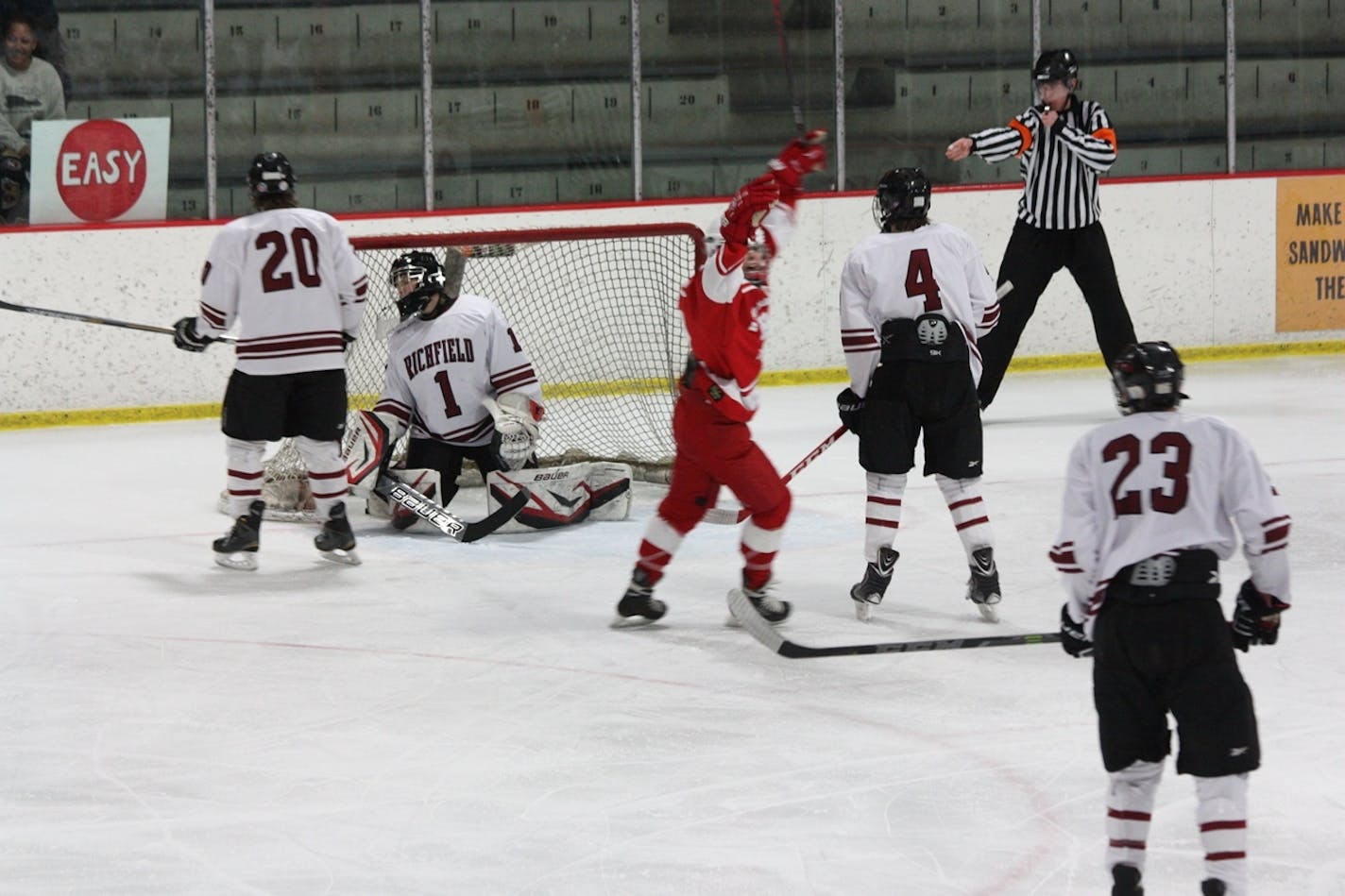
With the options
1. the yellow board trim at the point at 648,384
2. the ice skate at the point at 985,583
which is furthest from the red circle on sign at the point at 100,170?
the ice skate at the point at 985,583

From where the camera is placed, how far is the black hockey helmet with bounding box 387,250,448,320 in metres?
5.64

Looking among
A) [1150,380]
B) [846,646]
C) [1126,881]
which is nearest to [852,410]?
[846,646]

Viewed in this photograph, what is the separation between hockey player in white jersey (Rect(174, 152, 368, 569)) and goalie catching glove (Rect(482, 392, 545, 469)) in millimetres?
604

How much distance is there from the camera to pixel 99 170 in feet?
26.4

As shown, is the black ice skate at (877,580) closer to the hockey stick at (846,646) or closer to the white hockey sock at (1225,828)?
the hockey stick at (846,646)

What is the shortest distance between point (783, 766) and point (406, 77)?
6.07 m

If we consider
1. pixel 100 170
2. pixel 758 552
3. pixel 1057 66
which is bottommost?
pixel 758 552

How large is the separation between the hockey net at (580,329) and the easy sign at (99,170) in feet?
4.64

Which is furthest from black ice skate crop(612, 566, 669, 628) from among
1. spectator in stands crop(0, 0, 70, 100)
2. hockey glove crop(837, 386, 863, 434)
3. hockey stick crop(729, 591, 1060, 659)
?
spectator in stands crop(0, 0, 70, 100)

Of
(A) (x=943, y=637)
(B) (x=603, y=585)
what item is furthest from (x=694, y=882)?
(B) (x=603, y=585)

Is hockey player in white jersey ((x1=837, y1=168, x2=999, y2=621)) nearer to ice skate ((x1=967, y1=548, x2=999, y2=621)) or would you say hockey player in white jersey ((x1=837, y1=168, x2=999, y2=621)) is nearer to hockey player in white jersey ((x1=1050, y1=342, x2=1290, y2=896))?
ice skate ((x1=967, y1=548, x2=999, y2=621))

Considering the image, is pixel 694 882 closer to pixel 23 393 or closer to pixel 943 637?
pixel 943 637

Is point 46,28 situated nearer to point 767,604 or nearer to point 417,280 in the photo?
point 417,280

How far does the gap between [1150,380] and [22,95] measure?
650 centimetres
